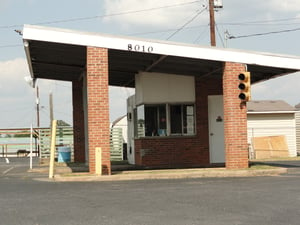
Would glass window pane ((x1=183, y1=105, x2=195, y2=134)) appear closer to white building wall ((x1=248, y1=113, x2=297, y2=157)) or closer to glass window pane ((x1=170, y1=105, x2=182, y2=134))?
glass window pane ((x1=170, y1=105, x2=182, y2=134))

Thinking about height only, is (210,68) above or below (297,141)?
above

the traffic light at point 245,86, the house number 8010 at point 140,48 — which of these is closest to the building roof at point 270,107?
the traffic light at point 245,86

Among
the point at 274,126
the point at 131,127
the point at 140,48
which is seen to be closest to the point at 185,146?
the point at 131,127

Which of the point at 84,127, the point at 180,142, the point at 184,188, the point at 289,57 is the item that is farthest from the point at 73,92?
the point at 184,188

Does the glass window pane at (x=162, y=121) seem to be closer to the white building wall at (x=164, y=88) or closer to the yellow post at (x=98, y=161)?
the white building wall at (x=164, y=88)

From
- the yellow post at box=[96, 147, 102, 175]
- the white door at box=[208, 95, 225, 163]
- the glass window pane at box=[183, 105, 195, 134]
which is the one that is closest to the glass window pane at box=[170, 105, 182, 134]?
the glass window pane at box=[183, 105, 195, 134]

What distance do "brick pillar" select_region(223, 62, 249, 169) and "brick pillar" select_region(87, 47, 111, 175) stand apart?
403cm

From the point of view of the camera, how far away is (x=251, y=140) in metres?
34.2

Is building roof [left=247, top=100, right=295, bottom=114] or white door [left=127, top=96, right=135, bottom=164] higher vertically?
building roof [left=247, top=100, right=295, bottom=114]

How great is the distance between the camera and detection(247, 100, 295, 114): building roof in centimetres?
3606

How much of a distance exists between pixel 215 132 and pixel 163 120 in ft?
7.32

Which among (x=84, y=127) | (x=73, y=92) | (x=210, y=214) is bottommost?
(x=210, y=214)

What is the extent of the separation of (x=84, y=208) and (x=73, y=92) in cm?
1602

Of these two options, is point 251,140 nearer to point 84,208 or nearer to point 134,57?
point 134,57
